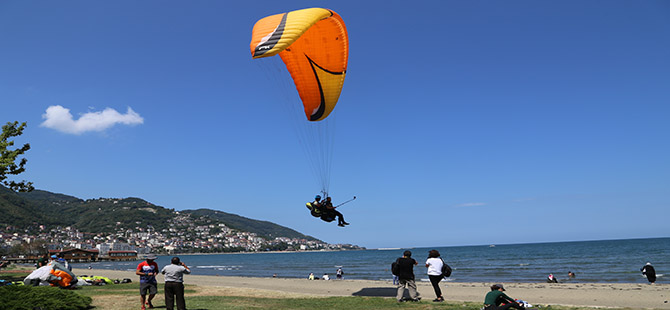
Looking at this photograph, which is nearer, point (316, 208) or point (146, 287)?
point (146, 287)

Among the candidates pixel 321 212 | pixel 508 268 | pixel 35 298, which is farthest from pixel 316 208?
pixel 508 268

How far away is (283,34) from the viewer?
10.7 m

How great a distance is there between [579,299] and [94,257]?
121 metres

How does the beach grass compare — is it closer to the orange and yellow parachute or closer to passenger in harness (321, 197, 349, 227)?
passenger in harness (321, 197, 349, 227)

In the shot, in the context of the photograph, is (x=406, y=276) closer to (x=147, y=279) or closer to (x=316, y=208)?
(x=316, y=208)

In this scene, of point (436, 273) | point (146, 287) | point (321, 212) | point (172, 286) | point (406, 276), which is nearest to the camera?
point (172, 286)

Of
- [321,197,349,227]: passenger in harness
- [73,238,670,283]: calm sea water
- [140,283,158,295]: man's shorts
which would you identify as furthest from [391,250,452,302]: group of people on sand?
[73,238,670,283]: calm sea water

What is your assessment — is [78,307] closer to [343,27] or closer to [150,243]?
[343,27]

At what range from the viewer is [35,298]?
26.0 feet

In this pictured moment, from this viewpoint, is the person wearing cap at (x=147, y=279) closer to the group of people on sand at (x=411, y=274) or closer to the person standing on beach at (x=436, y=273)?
the group of people on sand at (x=411, y=274)

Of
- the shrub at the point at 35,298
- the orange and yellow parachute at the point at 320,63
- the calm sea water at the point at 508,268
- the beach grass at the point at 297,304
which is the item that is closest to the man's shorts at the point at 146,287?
the beach grass at the point at 297,304

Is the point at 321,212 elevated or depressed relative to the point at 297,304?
elevated

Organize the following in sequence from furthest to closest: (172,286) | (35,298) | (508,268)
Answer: (508,268), (172,286), (35,298)

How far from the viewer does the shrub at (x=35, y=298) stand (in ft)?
24.9
